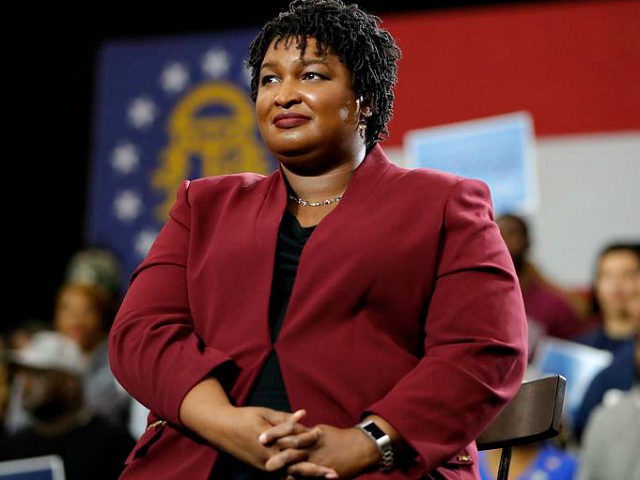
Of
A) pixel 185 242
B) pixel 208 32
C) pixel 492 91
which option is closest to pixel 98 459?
pixel 185 242

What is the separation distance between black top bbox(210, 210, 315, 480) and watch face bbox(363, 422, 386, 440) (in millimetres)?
130

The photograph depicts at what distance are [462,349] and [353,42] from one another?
466mm

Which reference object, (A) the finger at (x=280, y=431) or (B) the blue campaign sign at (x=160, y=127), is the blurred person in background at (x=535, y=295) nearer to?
(B) the blue campaign sign at (x=160, y=127)

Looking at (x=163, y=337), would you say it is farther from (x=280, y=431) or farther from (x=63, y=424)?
(x=63, y=424)

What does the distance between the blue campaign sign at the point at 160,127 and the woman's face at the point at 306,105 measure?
4550 mm

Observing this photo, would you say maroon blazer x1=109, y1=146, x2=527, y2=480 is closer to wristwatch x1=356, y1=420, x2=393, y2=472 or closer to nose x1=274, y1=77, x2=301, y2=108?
wristwatch x1=356, y1=420, x2=393, y2=472

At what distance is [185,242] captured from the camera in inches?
68.6

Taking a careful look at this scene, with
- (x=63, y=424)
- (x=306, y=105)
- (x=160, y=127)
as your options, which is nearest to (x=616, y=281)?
(x=63, y=424)

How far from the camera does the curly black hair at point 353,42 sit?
1672mm

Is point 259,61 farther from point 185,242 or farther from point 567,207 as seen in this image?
point 567,207

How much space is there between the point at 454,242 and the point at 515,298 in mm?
111

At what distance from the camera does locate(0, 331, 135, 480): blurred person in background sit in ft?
12.4

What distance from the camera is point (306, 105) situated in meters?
1.64

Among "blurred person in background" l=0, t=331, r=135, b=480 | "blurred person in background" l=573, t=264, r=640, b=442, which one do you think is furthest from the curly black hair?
"blurred person in background" l=0, t=331, r=135, b=480
